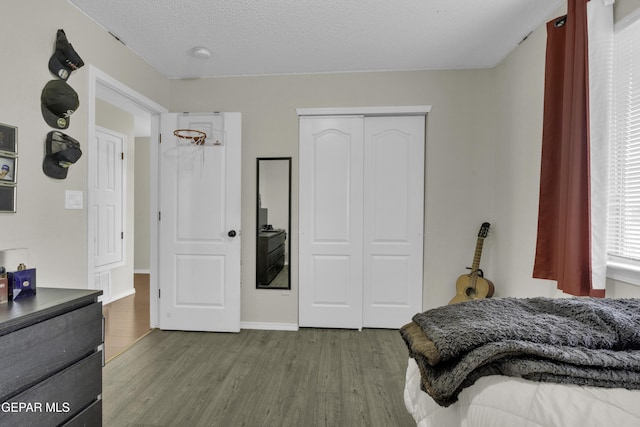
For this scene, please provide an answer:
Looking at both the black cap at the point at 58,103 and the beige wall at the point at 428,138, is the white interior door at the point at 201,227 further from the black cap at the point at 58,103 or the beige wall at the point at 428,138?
the black cap at the point at 58,103

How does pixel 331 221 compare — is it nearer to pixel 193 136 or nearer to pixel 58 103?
pixel 193 136

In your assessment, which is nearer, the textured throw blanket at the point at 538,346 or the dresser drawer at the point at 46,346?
the textured throw blanket at the point at 538,346

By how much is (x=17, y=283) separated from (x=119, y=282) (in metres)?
3.06

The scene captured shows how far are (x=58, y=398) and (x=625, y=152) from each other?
9.82 ft

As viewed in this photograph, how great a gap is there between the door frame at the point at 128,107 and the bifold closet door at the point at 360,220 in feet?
4.84

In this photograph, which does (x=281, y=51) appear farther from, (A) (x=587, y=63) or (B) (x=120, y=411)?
(B) (x=120, y=411)

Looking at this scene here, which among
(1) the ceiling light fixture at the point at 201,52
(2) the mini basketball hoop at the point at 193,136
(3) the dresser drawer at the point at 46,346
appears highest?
(1) the ceiling light fixture at the point at 201,52

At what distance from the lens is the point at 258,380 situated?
85.8 inches

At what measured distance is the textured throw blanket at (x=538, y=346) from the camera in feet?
2.45

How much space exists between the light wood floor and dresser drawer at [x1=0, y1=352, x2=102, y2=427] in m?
1.25

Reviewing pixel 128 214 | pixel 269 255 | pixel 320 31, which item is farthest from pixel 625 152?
pixel 128 214

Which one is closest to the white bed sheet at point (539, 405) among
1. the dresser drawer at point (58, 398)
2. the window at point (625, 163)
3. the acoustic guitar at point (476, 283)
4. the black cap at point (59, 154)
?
the window at point (625, 163)

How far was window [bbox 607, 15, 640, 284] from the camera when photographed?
1.59 metres

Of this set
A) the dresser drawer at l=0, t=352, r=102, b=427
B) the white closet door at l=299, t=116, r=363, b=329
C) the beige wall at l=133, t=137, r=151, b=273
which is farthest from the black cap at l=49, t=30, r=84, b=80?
the beige wall at l=133, t=137, r=151, b=273
